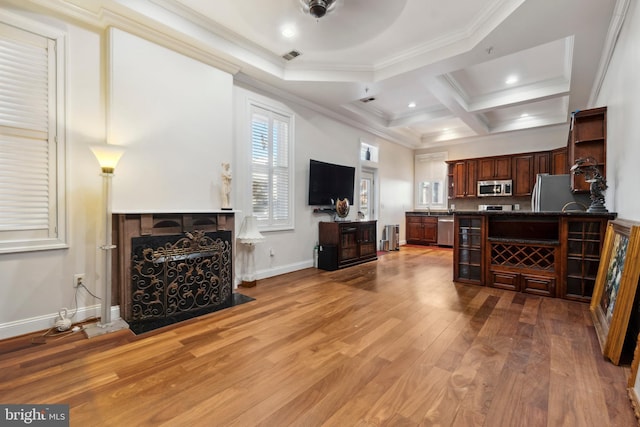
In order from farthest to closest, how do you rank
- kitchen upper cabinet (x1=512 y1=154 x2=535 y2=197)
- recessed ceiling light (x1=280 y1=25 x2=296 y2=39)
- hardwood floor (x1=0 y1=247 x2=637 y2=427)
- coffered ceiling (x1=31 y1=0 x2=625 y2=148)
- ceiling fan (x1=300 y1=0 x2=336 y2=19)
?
kitchen upper cabinet (x1=512 y1=154 x2=535 y2=197) < recessed ceiling light (x1=280 y1=25 x2=296 y2=39) < coffered ceiling (x1=31 y1=0 x2=625 y2=148) < ceiling fan (x1=300 y1=0 x2=336 y2=19) < hardwood floor (x1=0 y1=247 x2=637 y2=427)

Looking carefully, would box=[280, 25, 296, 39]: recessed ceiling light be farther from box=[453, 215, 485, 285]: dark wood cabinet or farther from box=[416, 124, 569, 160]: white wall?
box=[416, 124, 569, 160]: white wall

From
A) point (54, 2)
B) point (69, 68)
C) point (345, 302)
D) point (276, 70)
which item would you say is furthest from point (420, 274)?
point (54, 2)

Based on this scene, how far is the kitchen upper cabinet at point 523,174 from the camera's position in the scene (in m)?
7.12

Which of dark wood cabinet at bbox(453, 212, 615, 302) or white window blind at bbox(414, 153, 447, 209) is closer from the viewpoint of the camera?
dark wood cabinet at bbox(453, 212, 615, 302)

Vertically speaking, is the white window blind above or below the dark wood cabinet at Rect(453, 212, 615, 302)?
above

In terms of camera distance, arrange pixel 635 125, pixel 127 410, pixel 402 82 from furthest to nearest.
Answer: pixel 402 82 → pixel 635 125 → pixel 127 410

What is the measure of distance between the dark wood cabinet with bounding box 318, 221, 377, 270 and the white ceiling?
91.9 inches

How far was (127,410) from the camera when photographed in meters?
1.58

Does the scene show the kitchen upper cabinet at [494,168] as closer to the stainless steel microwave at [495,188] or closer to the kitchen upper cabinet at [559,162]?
the stainless steel microwave at [495,188]

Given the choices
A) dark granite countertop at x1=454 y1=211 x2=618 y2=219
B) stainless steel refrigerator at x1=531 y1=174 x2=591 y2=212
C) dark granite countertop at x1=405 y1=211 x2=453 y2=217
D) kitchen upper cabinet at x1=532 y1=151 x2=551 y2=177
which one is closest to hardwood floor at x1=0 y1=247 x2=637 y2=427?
dark granite countertop at x1=454 y1=211 x2=618 y2=219

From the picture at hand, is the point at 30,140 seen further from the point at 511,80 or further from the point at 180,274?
the point at 511,80

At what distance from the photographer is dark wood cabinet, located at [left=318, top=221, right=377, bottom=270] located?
5.16 m

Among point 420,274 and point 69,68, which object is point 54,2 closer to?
point 69,68

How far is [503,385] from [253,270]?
3.18m
